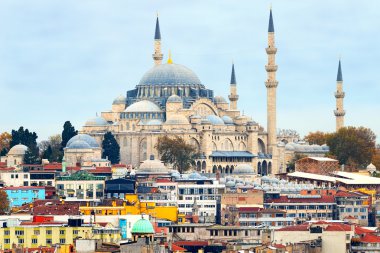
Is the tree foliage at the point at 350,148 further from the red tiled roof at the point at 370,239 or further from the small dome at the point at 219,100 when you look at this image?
the red tiled roof at the point at 370,239

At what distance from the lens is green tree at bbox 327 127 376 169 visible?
5694 inches

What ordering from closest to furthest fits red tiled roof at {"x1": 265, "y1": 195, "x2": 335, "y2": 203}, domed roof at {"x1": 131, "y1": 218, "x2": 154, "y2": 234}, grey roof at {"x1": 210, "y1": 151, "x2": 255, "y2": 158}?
domed roof at {"x1": 131, "y1": 218, "x2": 154, "y2": 234}, red tiled roof at {"x1": 265, "y1": 195, "x2": 335, "y2": 203}, grey roof at {"x1": 210, "y1": 151, "x2": 255, "y2": 158}

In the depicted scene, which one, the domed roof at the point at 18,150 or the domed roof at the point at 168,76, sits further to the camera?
the domed roof at the point at 168,76

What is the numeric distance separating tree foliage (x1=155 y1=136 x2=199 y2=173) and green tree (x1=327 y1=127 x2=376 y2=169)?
16.1m

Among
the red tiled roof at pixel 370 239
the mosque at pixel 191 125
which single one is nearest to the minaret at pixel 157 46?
the mosque at pixel 191 125

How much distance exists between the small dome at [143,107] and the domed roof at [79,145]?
31.4ft

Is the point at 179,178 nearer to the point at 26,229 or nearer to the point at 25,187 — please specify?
the point at 25,187

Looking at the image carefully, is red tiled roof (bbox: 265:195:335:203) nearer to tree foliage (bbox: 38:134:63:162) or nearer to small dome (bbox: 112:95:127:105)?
tree foliage (bbox: 38:134:63:162)

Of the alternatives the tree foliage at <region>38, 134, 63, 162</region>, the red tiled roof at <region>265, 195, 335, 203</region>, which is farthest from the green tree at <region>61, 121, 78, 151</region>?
the red tiled roof at <region>265, 195, 335, 203</region>

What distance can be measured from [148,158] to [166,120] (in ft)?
14.8

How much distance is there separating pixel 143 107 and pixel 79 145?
462 inches

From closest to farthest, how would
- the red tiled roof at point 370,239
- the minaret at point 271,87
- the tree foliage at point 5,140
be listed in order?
1. the red tiled roof at point 370,239
2. the minaret at point 271,87
3. the tree foliage at point 5,140

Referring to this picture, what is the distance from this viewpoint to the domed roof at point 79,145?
424 ft

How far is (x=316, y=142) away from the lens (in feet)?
501
